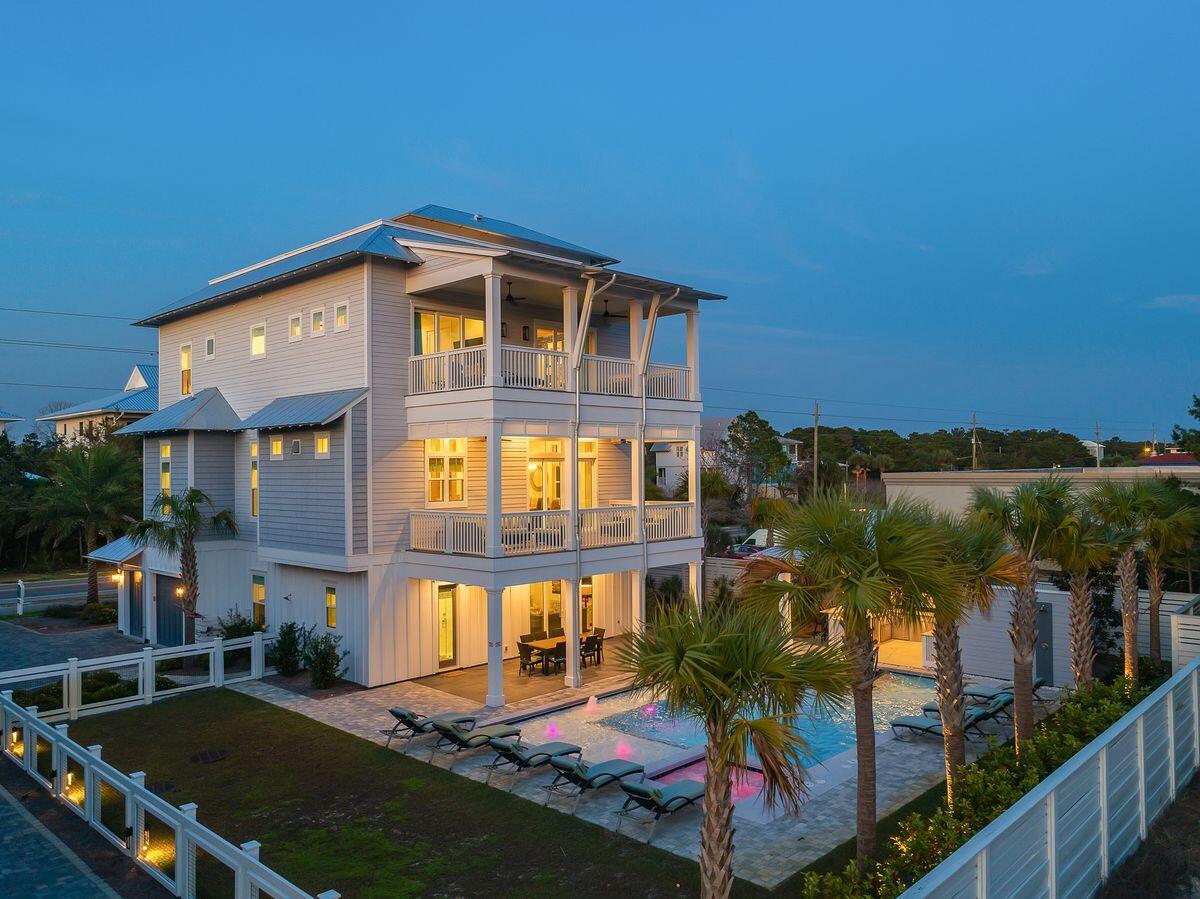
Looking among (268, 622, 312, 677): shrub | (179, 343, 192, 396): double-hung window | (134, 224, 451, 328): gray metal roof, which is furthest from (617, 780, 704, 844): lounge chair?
(179, 343, 192, 396): double-hung window

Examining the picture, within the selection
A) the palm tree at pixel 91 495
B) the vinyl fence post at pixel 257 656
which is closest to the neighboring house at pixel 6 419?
the palm tree at pixel 91 495

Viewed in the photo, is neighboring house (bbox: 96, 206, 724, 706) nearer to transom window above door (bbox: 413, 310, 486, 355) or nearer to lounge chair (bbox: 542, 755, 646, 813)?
transom window above door (bbox: 413, 310, 486, 355)

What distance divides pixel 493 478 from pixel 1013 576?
9631 mm

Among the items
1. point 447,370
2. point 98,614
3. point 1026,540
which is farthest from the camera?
point 98,614

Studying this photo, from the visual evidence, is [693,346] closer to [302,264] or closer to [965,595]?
[302,264]

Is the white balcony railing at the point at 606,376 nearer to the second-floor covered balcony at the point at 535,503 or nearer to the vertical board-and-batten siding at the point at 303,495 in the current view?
the second-floor covered balcony at the point at 535,503

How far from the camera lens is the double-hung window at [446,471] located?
19.0 metres

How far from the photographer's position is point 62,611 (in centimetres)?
2695

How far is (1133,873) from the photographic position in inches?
300

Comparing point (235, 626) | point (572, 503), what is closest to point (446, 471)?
point (572, 503)

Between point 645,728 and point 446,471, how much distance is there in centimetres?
759

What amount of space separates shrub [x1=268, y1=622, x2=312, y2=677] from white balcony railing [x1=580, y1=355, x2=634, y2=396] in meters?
8.39

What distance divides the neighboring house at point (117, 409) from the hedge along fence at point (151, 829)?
88.6ft

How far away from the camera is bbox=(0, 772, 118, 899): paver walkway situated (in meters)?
8.70
